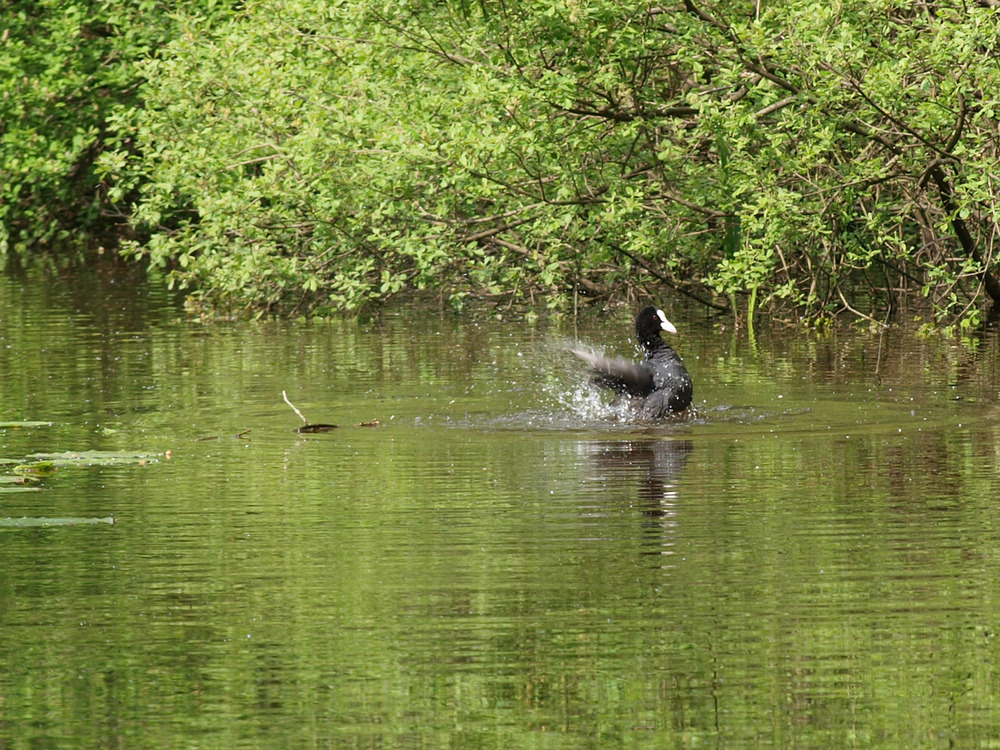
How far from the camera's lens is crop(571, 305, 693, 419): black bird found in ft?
44.2

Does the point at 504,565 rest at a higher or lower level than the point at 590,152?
lower

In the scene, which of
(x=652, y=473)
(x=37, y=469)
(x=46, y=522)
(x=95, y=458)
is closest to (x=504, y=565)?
(x=46, y=522)

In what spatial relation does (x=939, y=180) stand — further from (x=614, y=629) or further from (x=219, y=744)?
(x=219, y=744)

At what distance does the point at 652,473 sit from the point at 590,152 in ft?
28.2

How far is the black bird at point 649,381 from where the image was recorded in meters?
13.5

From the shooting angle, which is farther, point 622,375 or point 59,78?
point 59,78

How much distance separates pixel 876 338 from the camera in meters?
18.7

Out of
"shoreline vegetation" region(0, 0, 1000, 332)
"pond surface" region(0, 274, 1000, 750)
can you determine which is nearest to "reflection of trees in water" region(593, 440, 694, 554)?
"pond surface" region(0, 274, 1000, 750)

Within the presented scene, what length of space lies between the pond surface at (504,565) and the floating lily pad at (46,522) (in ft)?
0.05

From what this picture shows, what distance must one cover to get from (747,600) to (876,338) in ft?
37.3

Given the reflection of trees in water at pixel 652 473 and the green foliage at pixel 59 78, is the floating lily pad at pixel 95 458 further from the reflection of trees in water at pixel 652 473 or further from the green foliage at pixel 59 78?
the green foliage at pixel 59 78

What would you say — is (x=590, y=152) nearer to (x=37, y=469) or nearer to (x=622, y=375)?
(x=622, y=375)

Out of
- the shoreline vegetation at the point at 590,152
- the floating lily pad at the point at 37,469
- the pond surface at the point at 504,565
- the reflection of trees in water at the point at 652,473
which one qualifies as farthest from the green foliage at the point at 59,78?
the floating lily pad at the point at 37,469

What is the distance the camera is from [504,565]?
836 centimetres
